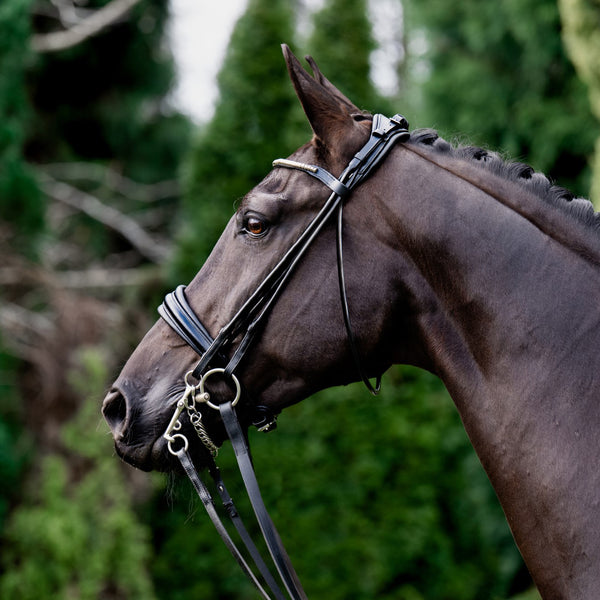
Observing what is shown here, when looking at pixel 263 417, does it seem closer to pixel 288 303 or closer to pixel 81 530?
pixel 288 303

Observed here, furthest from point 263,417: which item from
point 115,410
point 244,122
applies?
point 244,122

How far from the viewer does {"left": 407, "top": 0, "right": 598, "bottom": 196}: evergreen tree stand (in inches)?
229

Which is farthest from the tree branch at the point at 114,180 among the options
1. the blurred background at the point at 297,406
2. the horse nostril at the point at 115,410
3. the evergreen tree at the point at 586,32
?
the horse nostril at the point at 115,410

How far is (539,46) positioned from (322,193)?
15.9 ft

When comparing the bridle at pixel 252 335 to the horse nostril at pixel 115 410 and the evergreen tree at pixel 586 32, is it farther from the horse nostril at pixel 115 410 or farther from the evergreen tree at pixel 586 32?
the evergreen tree at pixel 586 32

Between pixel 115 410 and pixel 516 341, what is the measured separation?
1110mm

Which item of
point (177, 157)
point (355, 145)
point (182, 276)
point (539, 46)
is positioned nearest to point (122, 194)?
point (177, 157)

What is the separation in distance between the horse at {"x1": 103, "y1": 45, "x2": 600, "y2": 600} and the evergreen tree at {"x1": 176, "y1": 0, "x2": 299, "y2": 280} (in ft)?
11.8

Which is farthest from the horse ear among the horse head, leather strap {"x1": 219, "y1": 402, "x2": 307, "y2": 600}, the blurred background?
the blurred background

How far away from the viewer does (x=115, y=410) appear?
2.00m

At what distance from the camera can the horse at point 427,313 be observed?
1687 mm

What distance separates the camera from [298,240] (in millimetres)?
1887

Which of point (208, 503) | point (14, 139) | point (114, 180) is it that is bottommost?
point (208, 503)

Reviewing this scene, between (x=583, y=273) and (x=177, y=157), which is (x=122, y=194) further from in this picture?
(x=583, y=273)
